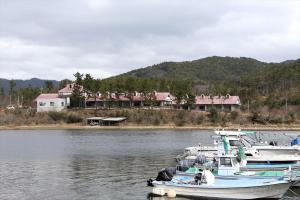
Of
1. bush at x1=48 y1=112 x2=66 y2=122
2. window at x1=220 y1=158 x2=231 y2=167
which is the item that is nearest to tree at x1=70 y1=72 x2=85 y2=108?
bush at x1=48 y1=112 x2=66 y2=122

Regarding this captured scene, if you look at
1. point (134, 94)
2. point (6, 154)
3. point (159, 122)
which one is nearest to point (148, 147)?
point (6, 154)

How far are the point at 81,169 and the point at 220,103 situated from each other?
113868 millimetres

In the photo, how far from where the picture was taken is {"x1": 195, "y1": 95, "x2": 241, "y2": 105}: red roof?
540 feet

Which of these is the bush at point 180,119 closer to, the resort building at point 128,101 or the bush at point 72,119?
the resort building at point 128,101

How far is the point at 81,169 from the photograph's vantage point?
55.0m

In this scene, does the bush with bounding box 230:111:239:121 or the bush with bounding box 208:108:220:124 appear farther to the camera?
the bush with bounding box 208:108:220:124

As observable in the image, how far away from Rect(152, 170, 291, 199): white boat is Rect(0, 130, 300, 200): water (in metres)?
2.84

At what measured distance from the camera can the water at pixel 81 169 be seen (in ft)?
135

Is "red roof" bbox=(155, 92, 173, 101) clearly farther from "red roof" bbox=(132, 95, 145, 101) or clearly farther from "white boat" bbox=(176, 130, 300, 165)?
"white boat" bbox=(176, 130, 300, 165)

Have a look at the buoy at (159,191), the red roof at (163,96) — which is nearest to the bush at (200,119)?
the red roof at (163,96)

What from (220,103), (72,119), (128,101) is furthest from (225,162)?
(128,101)

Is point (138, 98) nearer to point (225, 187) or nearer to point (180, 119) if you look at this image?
point (180, 119)

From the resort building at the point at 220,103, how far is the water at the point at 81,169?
80263 millimetres

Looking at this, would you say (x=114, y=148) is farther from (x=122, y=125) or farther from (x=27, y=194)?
(x=122, y=125)
